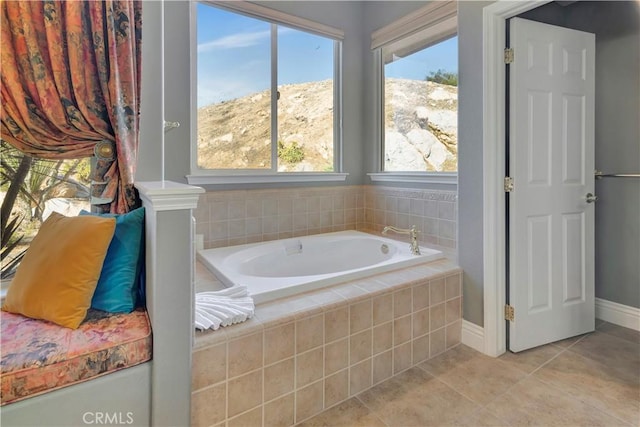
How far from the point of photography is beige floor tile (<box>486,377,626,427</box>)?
1.44 meters

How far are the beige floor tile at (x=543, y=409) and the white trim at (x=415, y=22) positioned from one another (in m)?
2.47

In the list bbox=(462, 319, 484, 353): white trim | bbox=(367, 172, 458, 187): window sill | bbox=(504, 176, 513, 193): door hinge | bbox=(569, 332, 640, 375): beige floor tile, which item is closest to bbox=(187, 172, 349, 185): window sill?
bbox=(367, 172, 458, 187): window sill

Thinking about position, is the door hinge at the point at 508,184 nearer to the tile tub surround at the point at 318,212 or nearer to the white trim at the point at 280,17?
the tile tub surround at the point at 318,212

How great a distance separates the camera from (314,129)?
10.2 feet

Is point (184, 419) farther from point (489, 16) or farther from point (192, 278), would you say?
point (489, 16)

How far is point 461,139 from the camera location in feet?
6.88

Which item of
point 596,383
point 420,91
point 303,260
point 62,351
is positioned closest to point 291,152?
point 303,260

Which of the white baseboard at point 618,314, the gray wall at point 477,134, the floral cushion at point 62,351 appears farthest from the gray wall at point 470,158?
the floral cushion at point 62,351

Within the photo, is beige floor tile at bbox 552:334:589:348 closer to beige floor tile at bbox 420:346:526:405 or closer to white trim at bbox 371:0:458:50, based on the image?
beige floor tile at bbox 420:346:526:405

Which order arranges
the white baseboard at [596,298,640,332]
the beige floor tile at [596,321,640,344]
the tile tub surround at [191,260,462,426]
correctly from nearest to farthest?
the tile tub surround at [191,260,462,426]
the beige floor tile at [596,321,640,344]
the white baseboard at [596,298,640,332]

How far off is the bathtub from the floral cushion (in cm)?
53

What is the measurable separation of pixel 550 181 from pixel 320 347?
5.50ft

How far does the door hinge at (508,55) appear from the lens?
1889 millimetres

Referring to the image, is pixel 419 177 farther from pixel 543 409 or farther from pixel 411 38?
pixel 543 409
